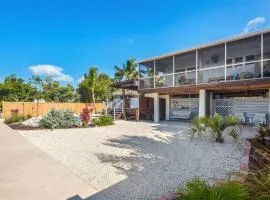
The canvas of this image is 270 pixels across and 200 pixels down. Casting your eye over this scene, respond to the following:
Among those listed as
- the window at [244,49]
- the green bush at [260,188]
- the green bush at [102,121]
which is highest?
the window at [244,49]

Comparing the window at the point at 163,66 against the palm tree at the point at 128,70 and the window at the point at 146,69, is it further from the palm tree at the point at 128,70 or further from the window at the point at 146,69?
the palm tree at the point at 128,70

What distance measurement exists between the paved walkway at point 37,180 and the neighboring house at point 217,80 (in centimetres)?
1176

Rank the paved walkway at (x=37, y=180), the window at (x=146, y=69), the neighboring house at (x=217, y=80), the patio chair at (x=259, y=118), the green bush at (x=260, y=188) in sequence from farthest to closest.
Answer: the window at (x=146, y=69), the patio chair at (x=259, y=118), the neighboring house at (x=217, y=80), the paved walkway at (x=37, y=180), the green bush at (x=260, y=188)

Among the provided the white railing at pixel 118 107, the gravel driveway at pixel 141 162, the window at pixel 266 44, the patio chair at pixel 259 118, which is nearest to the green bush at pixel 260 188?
the gravel driveway at pixel 141 162

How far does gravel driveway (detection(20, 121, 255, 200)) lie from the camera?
4.63 m

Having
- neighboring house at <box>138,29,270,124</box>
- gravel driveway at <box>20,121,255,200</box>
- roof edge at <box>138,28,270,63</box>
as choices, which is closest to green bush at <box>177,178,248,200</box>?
gravel driveway at <box>20,121,255,200</box>

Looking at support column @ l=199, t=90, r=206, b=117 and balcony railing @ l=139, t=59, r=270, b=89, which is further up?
balcony railing @ l=139, t=59, r=270, b=89

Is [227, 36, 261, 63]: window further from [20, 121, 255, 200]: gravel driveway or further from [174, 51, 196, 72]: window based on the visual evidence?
[20, 121, 255, 200]: gravel driveway

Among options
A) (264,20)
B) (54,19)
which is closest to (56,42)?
(54,19)

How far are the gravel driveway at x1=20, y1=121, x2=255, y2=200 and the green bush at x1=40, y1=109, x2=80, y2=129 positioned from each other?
15.4 feet

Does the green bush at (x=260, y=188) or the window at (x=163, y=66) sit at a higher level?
the window at (x=163, y=66)

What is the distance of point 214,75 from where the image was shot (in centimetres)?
1564

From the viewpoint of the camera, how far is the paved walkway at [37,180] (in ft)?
13.6

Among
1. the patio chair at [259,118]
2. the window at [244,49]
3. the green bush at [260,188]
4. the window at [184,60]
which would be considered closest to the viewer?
the green bush at [260,188]
